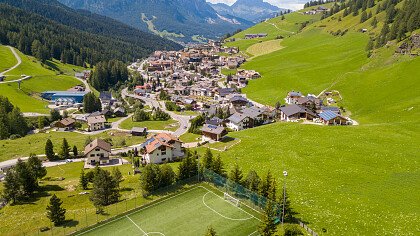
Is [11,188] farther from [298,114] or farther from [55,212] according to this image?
[298,114]

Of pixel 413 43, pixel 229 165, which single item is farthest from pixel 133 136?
pixel 413 43

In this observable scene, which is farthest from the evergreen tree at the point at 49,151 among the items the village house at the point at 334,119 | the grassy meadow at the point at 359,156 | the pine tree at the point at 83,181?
the village house at the point at 334,119

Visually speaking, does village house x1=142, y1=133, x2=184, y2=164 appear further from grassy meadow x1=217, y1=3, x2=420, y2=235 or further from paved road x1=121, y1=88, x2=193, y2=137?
paved road x1=121, y1=88, x2=193, y2=137

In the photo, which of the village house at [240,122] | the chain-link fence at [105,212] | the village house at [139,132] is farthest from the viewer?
the village house at [139,132]

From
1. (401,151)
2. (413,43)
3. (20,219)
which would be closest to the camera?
(20,219)

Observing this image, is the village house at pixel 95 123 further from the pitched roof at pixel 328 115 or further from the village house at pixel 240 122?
the pitched roof at pixel 328 115

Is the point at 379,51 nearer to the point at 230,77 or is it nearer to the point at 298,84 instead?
the point at 298,84

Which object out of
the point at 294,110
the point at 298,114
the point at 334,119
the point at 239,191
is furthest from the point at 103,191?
the point at 294,110
